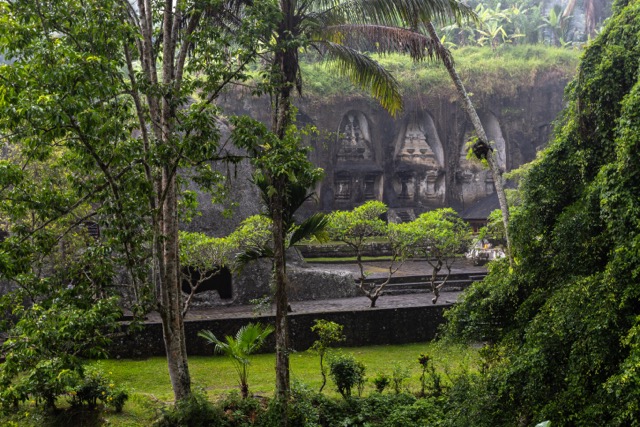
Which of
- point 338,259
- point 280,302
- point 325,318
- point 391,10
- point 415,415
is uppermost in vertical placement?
point 391,10

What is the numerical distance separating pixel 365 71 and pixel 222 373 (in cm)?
514

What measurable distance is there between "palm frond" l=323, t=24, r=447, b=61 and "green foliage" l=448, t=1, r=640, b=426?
9.34 ft

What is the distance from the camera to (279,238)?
25.1ft

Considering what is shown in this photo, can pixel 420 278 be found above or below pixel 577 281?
below

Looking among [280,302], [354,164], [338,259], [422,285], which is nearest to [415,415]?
[280,302]

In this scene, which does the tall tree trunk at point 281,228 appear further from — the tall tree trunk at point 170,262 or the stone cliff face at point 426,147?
the stone cliff face at point 426,147

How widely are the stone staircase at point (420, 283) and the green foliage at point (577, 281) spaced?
365 inches

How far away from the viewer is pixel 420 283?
58.3 feet

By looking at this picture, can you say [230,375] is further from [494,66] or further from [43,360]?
[494,66]

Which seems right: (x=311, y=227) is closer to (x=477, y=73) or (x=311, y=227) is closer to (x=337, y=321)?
(x=337, y=321)

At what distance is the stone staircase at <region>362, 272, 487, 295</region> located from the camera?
1725 centimetres

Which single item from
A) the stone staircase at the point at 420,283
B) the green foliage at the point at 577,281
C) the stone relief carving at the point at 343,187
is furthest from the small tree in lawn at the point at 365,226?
the stone relief carving at the point at 343,187

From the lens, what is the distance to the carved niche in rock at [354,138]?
27312mm

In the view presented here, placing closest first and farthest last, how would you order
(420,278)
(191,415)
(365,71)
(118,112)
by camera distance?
1. (118,112)
2. (191,415)
3. (365,71)
4. (420,278)
